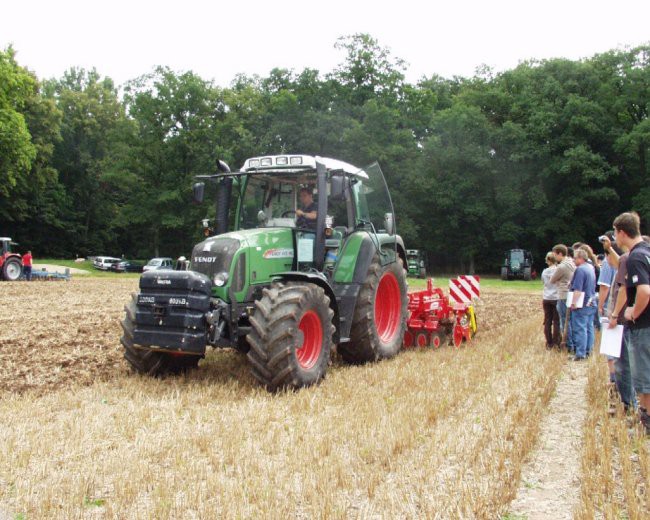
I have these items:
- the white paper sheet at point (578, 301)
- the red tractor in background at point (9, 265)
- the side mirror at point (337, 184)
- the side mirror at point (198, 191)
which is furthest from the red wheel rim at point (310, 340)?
the red tractor in background at point (9, 265)

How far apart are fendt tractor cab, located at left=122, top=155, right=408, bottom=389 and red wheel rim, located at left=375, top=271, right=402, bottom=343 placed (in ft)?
0.05

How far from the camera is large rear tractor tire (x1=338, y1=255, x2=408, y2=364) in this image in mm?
7969

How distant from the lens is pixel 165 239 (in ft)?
167

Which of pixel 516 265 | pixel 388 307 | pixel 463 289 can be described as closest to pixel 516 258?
pixel 516 265

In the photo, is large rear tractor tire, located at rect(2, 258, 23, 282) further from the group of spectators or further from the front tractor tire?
the group of spectators

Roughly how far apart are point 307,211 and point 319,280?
1.05 meters

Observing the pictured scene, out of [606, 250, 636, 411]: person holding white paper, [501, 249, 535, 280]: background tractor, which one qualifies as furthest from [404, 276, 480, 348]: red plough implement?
[501, 249, 535, 280]: background tractor

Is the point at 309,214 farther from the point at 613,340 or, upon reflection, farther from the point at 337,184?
the point at 613,340

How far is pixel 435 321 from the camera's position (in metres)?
9.95

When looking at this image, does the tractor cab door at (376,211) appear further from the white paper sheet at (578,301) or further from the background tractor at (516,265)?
the background tractor at (516,265)

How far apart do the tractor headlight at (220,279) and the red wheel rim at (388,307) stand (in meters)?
2.76

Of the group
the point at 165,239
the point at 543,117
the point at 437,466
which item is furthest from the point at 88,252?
the point at 437,466

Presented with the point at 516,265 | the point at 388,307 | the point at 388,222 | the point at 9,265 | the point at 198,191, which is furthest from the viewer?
the point at 516,265

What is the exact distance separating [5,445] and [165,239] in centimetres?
4739
